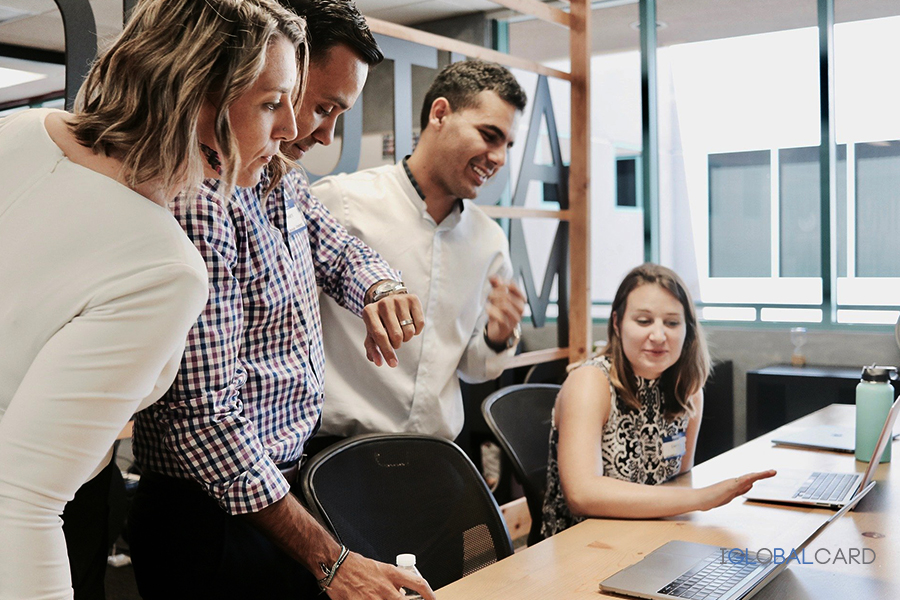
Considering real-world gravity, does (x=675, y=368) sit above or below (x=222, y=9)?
below

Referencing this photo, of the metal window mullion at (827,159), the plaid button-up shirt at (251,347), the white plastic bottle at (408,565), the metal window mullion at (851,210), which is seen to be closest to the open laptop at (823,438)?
the plaid button-up shirt at (251,347)

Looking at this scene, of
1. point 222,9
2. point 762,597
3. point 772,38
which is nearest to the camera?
point 222,9

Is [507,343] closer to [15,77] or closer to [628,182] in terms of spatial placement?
[15,77]

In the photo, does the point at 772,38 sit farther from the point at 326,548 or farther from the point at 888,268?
the point at 326,548

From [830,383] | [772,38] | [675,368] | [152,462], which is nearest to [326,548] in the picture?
[152,462]

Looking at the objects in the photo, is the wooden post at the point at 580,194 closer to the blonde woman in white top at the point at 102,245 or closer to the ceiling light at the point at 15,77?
the ceiling light at the point at 15,77

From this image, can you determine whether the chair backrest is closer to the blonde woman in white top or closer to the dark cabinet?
the blonde woman in white top

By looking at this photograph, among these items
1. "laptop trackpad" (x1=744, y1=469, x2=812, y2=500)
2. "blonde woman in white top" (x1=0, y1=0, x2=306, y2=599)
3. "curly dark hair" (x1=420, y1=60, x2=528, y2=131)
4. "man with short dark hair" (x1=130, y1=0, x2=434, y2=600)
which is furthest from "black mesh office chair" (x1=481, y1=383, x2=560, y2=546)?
"blonde woman in white top" (x1=0, y1=0, x2=306, y2=599)

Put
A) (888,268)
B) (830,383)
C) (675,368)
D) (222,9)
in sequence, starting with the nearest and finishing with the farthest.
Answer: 1. (222,9)
2. (675,368)
3. (830,383)
4. (888,268)

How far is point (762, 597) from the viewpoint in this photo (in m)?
1.27

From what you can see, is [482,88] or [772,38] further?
[772,38]

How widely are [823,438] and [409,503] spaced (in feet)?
4.87

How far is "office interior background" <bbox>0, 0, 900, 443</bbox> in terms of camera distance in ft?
16.1

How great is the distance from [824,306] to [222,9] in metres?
4.78
